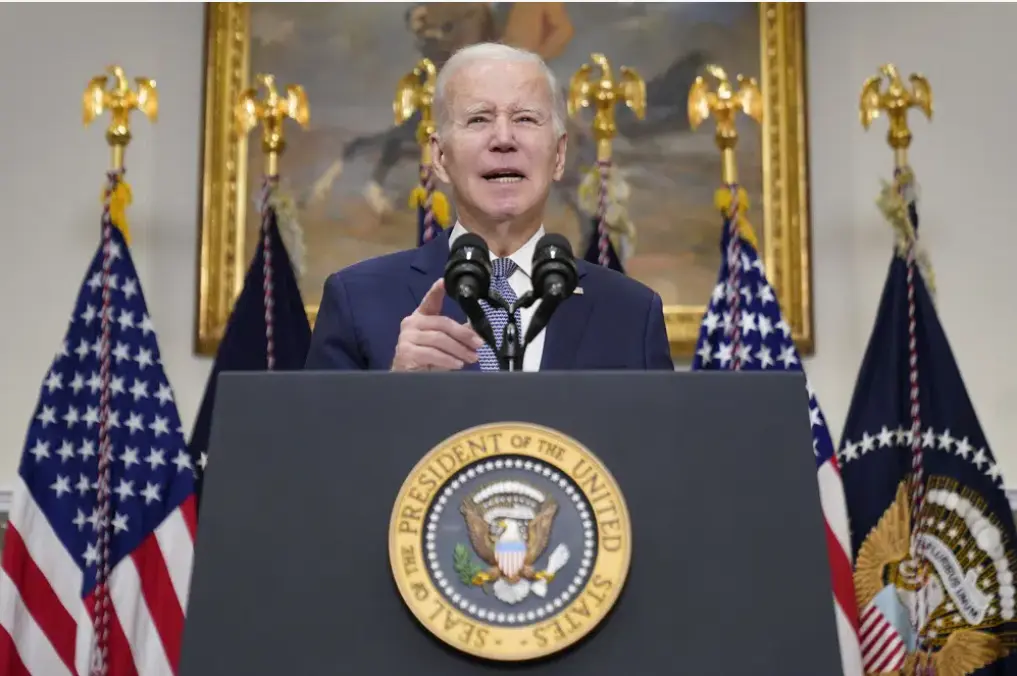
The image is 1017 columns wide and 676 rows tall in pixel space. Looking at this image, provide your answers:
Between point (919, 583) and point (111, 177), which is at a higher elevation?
point (111, 177)

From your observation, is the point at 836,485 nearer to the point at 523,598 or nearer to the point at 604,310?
the point at 604,310

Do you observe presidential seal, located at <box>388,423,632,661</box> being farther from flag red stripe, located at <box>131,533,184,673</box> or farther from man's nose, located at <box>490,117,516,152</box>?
flag red stripe, located at <box>131,533,184,673</box>

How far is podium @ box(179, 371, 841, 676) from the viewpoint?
136 cm

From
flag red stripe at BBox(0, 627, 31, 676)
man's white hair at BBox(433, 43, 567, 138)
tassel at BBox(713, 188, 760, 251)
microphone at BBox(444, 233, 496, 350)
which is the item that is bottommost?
flag red stripe at BBox(0, 627, 31, 676)

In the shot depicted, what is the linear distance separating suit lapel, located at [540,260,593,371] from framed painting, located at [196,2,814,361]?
252 centimetres

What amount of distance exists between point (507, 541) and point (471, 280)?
0.42 m

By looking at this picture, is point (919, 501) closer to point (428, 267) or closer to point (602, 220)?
point (602, 220)

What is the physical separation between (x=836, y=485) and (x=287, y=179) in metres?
2.57

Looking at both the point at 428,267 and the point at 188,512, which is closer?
the point at 428,267

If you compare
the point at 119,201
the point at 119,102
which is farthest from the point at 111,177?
the point at 119,102

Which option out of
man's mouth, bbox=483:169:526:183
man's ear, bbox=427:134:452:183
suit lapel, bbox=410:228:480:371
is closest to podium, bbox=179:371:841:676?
suit lapel, bbox=410:228:480:371

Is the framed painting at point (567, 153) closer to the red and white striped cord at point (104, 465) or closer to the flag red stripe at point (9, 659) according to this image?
the red and white striped cord at point (104, 465)

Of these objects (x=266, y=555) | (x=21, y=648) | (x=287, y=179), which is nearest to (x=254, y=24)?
(x=287, y=179)

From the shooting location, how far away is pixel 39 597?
13.0 feet
